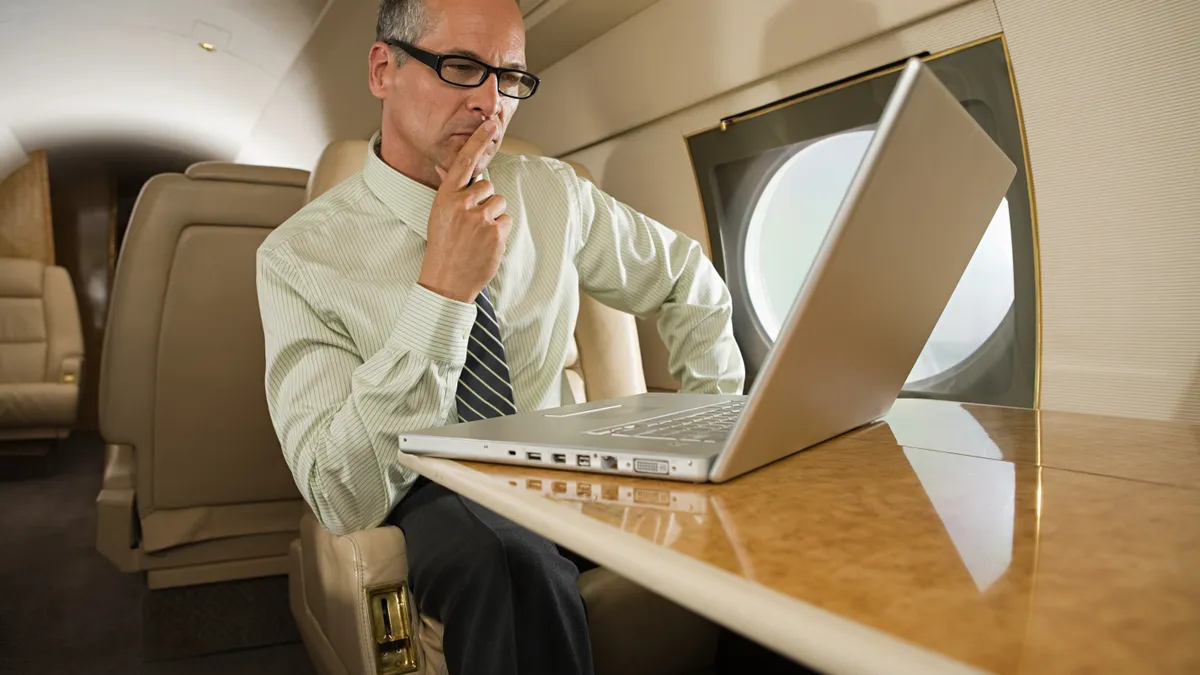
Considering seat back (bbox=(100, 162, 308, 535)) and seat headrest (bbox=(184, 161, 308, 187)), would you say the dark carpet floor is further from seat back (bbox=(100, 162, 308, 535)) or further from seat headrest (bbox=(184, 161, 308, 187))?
seat headrest (bbox=(184, 161, 308, 187))

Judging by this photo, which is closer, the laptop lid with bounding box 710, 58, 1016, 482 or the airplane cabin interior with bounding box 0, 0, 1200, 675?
the airplane cabin interior with bounding box 0, 0, 1200, 675

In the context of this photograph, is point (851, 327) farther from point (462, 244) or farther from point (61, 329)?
point (61, 329)

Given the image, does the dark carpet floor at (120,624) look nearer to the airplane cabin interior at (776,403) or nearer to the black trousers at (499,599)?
the airplane cabin interior at (776,403)

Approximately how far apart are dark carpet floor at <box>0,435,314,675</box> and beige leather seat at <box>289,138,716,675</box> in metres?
0.60

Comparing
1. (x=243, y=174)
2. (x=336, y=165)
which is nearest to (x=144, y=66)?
(x=243, y=174)

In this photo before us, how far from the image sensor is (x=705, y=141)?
2209mm

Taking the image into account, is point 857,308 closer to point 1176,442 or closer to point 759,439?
point 759,439

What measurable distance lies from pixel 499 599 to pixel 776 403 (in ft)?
1.75

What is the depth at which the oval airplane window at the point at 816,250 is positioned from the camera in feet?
5.29

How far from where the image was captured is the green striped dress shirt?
1.20 meters

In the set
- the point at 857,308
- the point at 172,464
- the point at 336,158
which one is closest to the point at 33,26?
the point at 172,464

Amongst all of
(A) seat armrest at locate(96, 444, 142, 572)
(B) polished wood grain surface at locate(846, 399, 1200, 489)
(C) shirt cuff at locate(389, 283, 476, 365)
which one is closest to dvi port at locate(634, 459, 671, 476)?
(B) polished wood grain surface at locate(846, 399, 1200, 489)

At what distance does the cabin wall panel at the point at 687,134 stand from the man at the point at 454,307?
44 cm

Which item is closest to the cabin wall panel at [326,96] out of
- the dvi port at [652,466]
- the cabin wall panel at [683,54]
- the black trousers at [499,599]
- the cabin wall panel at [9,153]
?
the cabin wall panel at [683,54]
